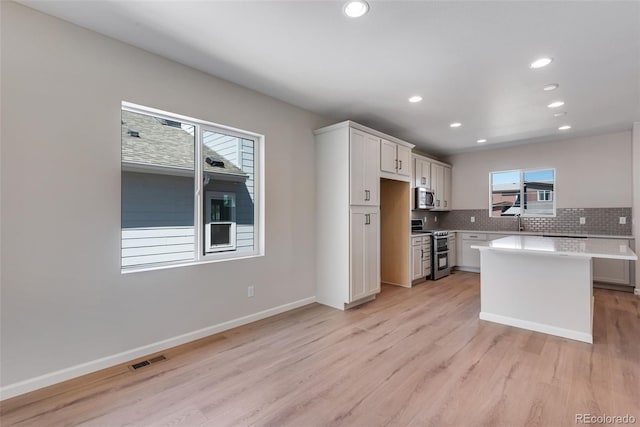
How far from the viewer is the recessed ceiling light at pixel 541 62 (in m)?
2.69

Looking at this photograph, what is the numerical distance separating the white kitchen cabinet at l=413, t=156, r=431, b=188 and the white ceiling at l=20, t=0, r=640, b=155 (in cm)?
172

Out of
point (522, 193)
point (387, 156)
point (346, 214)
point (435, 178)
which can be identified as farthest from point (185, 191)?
point (522, 193)

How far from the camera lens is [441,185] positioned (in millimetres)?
6434

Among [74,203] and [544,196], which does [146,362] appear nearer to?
[74,203]

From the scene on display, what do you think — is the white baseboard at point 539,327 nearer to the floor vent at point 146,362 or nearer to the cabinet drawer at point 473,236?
the cabinet drawer at point 473,236

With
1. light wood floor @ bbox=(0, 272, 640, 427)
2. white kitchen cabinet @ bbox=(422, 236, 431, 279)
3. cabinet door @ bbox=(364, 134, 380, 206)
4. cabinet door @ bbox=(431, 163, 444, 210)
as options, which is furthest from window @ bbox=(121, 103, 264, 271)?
cabinet door @ bbox=(431, 163, 444, 210)

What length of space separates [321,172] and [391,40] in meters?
1.94

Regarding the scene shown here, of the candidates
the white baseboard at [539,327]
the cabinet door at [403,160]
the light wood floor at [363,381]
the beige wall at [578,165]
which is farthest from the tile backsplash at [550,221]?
the white baseboard at [539,327]

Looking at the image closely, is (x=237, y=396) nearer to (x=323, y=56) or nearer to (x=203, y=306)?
(x=203, y=306)

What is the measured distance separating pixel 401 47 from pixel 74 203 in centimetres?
289

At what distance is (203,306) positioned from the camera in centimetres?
298

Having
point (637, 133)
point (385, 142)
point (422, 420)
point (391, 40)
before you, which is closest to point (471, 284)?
point (385, 142)

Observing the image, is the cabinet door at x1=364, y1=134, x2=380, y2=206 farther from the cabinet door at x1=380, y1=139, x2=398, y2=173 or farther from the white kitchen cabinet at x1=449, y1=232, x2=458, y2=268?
the white kitchen cabinet at x1=449, y1=232, x2=458, y2=268

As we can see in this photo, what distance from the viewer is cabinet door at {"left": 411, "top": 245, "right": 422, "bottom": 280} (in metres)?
5.04
